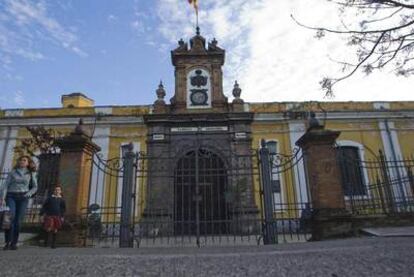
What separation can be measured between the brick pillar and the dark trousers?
5.60 meters

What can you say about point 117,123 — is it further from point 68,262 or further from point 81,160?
point 68,262

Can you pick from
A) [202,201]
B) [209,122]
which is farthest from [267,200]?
[209,122]

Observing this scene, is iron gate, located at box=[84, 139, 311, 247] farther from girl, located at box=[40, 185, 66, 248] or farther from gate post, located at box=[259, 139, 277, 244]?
girl, located at box=[40, 185, 66, 248]

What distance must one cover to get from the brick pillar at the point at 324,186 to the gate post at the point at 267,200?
0.85 m

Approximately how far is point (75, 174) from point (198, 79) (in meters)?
11.1

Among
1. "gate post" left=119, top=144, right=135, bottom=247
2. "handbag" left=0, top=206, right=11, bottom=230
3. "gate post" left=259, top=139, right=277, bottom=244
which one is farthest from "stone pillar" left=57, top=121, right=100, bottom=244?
"gate post" left=259, top=139, right=277, bottom=244

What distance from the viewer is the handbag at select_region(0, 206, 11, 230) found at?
584 centimetres

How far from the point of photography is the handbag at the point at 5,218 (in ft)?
19.1

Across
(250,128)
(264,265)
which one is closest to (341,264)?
(264,265)

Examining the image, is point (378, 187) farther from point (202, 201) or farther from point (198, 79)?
point (198, 79)

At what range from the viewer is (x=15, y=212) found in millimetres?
5902

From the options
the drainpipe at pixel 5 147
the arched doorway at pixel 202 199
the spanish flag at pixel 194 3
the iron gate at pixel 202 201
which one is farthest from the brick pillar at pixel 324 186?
the drainpipe at pixel 5 147

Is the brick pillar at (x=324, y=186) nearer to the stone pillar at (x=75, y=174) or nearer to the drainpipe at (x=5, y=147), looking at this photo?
the stone pillar at (x=75, y=174)

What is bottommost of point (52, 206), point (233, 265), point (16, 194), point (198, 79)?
point (233, 265)
